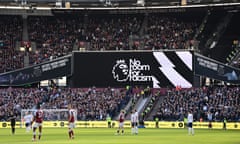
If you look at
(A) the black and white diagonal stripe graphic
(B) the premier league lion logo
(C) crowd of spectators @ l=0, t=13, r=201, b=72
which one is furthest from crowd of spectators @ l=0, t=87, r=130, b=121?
(A) the black and white diagonal stripe graphic

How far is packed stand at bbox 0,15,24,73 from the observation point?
98.3 meters

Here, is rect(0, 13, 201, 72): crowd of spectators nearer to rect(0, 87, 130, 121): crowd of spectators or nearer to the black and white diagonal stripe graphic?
the black and white diagonal stripe graphic

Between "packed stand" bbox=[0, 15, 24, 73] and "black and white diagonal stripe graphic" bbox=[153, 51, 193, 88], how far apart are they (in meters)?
21.7

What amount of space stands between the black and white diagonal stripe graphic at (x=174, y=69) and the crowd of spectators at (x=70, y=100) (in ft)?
19.0

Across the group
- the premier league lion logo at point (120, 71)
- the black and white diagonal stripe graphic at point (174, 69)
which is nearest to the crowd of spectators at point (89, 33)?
the black and white diagonal stripe graphic at point (174, 69)

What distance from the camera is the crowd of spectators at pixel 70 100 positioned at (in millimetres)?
89500

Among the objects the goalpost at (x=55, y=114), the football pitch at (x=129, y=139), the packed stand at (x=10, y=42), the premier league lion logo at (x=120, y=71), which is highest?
the packed stand at (x=10, y=42)

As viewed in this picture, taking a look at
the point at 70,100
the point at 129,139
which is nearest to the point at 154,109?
the point at 70,100

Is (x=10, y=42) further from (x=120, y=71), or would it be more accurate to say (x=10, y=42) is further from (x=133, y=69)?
(x=133, y=69)

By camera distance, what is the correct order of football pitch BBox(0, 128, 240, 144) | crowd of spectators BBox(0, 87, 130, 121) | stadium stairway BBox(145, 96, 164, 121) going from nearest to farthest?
football pitch BBox(0, 128, 240, 144), stadium stairway BBox(145, 96, 164, 121), crowd of spectators BBox(0, 87, 130, 121)

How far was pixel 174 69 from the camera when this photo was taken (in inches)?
3570

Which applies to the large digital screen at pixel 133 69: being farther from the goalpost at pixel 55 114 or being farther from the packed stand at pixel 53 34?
the goalpost at pixel 55 114

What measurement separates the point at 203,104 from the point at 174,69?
301 inches

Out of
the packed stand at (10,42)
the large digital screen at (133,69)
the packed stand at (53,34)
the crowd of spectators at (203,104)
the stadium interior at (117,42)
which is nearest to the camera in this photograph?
the crowd of spectators at (203,104)
